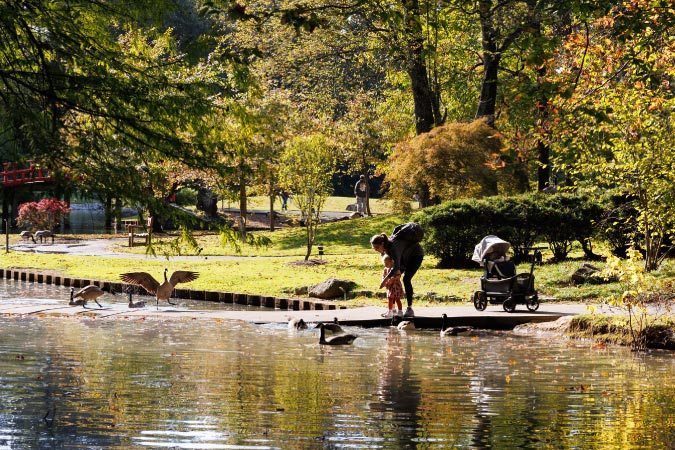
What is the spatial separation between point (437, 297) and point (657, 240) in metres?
5.81

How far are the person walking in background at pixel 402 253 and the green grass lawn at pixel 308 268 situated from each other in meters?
2.69

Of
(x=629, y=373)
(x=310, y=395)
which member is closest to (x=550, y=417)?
(x=310, y=395)

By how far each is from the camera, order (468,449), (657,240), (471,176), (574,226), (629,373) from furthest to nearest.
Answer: (471,176)
(574,226)
(657,240)
(629,373)
(468,449)

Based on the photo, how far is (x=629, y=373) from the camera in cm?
1303

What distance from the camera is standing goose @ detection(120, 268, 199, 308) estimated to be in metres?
21.3

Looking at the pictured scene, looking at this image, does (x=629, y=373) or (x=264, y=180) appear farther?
(x=264, y=180)

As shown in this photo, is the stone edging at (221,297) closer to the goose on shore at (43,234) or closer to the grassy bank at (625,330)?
the grassy bank at (625,330)

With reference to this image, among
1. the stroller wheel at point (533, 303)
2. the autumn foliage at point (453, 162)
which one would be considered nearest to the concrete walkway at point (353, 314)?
the stroller wheel at point (533, 303)

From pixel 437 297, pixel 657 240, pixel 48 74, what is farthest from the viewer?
pixel 657 240

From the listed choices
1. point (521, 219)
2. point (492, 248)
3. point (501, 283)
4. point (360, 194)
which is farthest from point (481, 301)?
point (360, 194)

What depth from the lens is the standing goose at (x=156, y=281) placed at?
21266mm

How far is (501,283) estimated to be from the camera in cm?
1925

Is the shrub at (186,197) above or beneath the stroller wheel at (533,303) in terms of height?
above

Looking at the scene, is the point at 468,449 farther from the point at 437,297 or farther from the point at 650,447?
the point at 437,297
